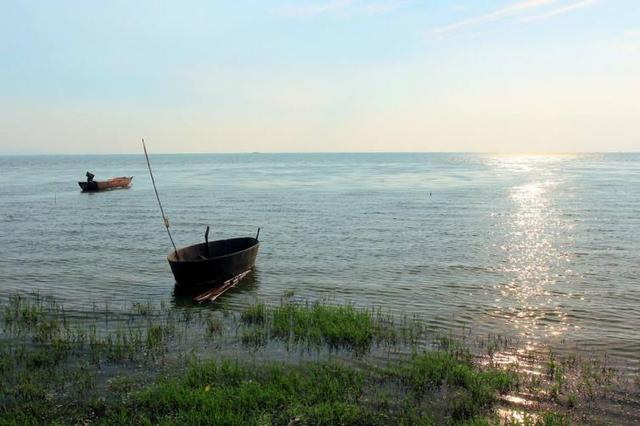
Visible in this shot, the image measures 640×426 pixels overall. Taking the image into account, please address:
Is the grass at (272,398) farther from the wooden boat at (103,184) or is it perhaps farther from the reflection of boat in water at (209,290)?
the wooden boat at (103,184)

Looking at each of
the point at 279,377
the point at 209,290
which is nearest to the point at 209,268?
the point at 209,290

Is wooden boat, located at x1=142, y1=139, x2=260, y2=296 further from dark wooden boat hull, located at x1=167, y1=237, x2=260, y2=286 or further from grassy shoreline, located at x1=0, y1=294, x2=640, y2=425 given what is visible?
grassy shoreline, located at x1=0, y1=294, x2=640, y2=425

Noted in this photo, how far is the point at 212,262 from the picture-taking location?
18969 millimetres

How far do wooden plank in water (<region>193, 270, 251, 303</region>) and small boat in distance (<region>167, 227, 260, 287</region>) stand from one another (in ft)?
0.65

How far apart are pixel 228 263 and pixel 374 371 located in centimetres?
1007

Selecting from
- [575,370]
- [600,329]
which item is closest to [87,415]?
[575,370]

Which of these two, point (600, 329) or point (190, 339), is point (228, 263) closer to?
point (190, 339)

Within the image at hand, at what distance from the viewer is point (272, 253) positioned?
26.1 metres

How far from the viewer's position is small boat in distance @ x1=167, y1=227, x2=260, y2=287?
1861 centimetres

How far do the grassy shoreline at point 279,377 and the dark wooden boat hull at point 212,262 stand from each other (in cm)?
396

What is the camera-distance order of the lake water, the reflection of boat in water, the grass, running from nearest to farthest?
the grass
the lake water
the reflection of boat in water

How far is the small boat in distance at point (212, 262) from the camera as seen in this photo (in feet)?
61.1

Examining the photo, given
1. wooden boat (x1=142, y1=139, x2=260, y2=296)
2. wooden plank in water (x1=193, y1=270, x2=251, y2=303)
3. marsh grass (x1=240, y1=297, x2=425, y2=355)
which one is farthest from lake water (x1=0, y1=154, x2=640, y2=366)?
marsh grass (x1=240, y1=297, x2=425, y2=355)

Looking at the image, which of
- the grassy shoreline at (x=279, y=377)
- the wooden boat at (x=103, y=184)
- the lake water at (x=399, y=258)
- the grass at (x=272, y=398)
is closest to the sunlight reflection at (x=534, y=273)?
the lake water at (x=399, y=258)
